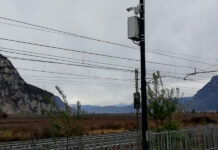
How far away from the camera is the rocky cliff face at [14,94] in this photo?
12838 centimetres

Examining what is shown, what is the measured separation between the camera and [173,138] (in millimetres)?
15477

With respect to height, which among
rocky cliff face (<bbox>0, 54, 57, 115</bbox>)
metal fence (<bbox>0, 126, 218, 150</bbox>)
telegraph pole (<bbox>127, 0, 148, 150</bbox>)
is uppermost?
rocky cliff face (<bbox>0, 54, 57, 115</bbox>)

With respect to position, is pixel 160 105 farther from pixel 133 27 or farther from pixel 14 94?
pixel 14 94

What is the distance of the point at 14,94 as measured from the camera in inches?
5285

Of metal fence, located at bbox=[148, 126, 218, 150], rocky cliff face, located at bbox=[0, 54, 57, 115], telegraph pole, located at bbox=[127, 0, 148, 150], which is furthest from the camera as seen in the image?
rocky cliff face, located at bbox=[0, 54, 57, 115]

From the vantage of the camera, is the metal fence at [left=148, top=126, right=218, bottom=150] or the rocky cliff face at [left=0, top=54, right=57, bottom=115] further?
the rocky cliff face at [left=0, top=54, right=57, bottom=115]

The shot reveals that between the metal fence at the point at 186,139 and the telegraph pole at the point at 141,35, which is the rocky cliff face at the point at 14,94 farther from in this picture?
the telegraph pole at the point at 141,35

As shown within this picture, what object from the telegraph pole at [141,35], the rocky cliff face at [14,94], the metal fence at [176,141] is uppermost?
the rocky cliff face at [14,94]

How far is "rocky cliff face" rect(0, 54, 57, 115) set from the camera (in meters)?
128

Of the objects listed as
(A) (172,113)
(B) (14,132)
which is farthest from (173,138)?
(B) (14,132)

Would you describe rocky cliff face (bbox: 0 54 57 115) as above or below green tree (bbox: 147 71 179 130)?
above

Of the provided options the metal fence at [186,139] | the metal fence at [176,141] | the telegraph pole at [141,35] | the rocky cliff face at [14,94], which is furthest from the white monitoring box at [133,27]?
the rocky cliff face at [14,94]

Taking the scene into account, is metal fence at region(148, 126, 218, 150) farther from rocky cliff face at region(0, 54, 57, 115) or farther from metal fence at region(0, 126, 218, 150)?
rocky cliff face at region(0, 54, 57, 115)

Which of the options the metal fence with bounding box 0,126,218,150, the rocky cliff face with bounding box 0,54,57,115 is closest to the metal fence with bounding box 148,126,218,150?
the metal fence with bounding box 0,126,218,150
